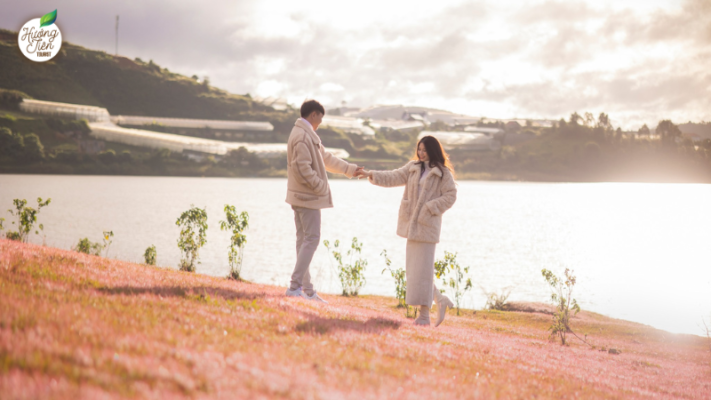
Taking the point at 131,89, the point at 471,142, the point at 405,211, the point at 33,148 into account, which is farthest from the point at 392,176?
the point at 131,89

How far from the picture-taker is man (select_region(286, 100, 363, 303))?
28.8 ft

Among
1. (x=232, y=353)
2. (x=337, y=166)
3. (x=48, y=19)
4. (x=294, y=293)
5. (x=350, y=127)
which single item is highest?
(x=350, y=127)

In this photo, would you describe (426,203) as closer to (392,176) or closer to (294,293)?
(392,176)

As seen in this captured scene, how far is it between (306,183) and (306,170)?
1.01 feet

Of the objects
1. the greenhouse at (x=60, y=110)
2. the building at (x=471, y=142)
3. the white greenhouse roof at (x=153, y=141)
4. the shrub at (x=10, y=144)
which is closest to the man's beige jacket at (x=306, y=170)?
the shrub at (x=10, y=144)

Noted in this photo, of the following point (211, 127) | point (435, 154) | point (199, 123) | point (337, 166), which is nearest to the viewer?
point (435, 154)

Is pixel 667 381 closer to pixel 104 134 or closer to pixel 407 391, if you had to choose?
pixel 407 391

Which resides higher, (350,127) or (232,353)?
(350,127)

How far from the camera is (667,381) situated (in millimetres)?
8086

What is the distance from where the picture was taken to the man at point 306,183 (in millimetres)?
8773

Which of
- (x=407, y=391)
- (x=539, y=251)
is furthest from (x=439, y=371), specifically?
(x=539, y=251)

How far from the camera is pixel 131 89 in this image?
169 meters

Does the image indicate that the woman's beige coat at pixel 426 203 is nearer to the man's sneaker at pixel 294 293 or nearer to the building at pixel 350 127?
the man's sneaker at pixel 294 293

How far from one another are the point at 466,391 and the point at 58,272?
5.73 m
